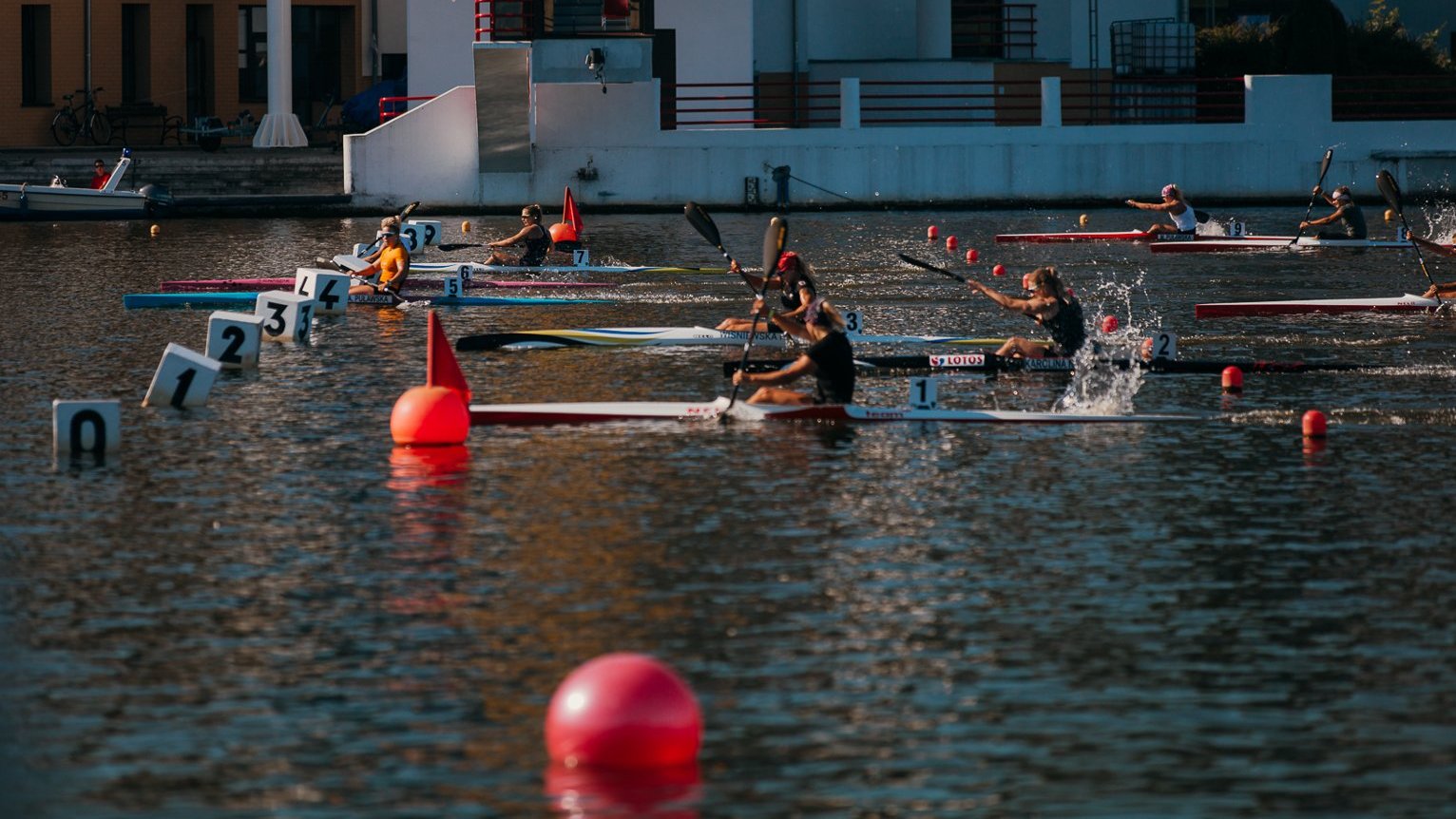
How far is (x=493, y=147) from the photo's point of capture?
156 feet

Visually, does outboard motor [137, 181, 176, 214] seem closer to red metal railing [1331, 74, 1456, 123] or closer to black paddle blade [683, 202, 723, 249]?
black paddle blade [683, 202, 723, 249]

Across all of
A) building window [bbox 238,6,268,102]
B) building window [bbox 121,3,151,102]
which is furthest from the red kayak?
building window [bbox 238,6,268,102]

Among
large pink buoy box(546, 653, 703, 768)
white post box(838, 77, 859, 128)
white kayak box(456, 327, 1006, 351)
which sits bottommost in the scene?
large pink buoy box(546, 653, 703, 768)

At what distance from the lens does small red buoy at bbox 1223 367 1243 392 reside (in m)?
19.9

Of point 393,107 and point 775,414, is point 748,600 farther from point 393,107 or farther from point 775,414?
point 393,107

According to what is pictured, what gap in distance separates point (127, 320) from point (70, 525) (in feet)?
42.6

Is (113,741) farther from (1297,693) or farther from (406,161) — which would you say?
(406,161)

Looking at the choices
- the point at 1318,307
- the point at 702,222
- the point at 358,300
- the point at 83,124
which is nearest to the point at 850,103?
the point at 83,124

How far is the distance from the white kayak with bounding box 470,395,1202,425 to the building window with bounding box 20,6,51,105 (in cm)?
4105

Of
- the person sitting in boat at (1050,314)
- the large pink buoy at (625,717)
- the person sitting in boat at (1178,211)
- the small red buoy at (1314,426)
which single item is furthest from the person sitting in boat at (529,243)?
the large pink buoy at (625,717)

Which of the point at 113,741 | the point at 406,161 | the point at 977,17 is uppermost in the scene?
the point at 977,17

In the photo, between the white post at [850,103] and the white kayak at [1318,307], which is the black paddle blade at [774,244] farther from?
the white post at [850,103]

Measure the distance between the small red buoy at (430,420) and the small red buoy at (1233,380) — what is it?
23.0ft

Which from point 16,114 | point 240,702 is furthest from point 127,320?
point 16,114
